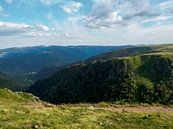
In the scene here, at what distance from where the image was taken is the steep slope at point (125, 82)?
8954cm

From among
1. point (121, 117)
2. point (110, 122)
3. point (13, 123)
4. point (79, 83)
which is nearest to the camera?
point (13, 123)

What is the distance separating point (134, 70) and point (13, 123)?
8561 centimetres

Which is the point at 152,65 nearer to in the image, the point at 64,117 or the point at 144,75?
the point at 144,75

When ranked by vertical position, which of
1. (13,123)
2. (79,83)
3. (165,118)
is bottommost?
(79,83)

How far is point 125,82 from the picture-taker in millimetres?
97312

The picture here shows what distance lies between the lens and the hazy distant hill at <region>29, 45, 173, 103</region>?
89.4 metres

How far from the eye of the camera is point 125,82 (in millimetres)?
97312

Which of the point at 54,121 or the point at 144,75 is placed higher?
the point at 54,121

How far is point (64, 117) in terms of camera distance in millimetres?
29547

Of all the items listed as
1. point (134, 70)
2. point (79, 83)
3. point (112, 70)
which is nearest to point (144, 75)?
point (134, 70)

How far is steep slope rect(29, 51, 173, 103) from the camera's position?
294ft

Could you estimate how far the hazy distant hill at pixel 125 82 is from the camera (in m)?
89.4

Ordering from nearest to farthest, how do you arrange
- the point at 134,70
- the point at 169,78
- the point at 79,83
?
the point at 169,78
the point at 134,70
the point at 79,83

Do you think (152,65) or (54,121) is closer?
(54,121)
